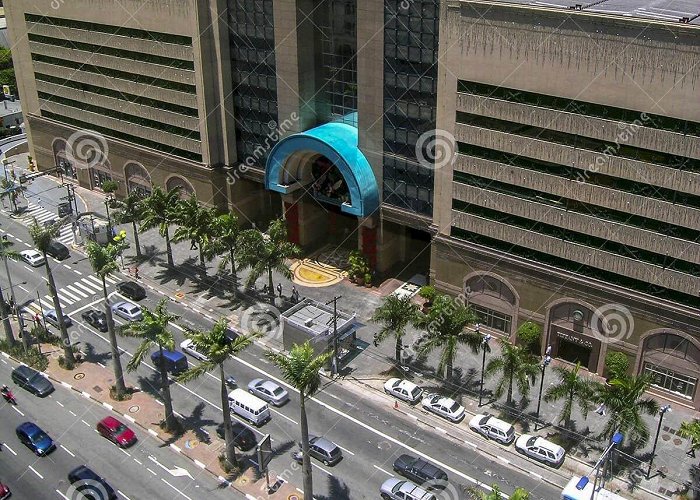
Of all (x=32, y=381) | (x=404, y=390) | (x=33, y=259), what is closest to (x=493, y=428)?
(x=404, y=390)

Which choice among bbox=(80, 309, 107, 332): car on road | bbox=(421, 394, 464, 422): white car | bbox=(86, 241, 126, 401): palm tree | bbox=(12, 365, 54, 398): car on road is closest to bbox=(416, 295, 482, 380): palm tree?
bbox=(421, 394, 464, 422): white car

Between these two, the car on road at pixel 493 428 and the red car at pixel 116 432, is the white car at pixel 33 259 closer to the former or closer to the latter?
the red car at pixel 116 432

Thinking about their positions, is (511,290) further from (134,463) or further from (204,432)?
(134,463)

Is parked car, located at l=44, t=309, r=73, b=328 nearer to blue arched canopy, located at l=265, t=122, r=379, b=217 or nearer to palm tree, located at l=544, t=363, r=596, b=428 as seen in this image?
blue arched canopy, located at l=265, t=122, r=379, b=217

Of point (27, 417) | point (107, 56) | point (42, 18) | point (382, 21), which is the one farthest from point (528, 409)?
point (42, 18)

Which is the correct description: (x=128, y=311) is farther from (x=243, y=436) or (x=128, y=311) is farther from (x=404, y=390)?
(x=404, y=390)
